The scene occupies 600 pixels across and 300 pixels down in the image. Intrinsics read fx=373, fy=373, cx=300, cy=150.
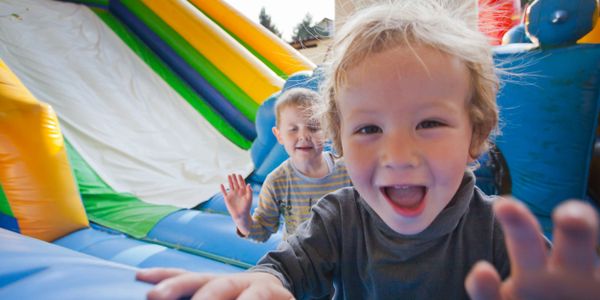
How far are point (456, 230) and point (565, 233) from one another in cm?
36

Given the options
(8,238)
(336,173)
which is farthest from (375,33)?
(336,173)

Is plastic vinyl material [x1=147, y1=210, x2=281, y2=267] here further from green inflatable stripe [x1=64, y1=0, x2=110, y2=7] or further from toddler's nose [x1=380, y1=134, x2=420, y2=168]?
green inflatable stripe [x1=64, y1=0, x2=110, y2=7]

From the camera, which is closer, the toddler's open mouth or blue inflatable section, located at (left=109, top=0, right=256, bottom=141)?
the toddler's open mouth

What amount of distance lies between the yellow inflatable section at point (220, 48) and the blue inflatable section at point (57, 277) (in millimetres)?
1953

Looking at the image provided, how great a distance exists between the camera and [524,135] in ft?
3.51

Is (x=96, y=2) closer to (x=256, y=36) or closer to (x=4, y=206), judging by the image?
(x=256, y=36)

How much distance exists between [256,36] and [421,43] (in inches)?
99.9

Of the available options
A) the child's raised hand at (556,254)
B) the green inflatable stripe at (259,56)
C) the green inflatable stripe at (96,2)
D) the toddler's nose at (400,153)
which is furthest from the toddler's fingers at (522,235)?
the green inflatable stripe at (96,2)

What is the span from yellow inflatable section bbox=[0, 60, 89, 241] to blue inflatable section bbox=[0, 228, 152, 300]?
1.01 meters

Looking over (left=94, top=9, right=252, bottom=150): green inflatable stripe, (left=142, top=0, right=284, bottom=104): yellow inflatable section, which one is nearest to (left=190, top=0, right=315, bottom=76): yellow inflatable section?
(left=142, top=0, right=284, bottom=104): yellow inflatable section

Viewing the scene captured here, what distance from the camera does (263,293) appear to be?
36cm

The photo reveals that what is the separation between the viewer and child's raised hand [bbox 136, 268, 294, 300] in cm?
32

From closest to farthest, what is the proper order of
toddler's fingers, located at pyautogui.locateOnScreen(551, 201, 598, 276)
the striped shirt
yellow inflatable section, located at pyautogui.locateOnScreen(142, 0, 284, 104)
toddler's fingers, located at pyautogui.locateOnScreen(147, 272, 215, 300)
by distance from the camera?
toddler's fingers, located at pyautogui.locateOnScreen(551, 201, 598, 276) < toddler's fingers, located at pyautogui.locateOnScreen(147, 272, 215, 300) < the striped shirt < yellow inflatable section, located at pyautogui.locateOnScreen(142, 0, 284, 104)

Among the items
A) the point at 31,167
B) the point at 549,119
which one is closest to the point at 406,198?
the point at 549,119
